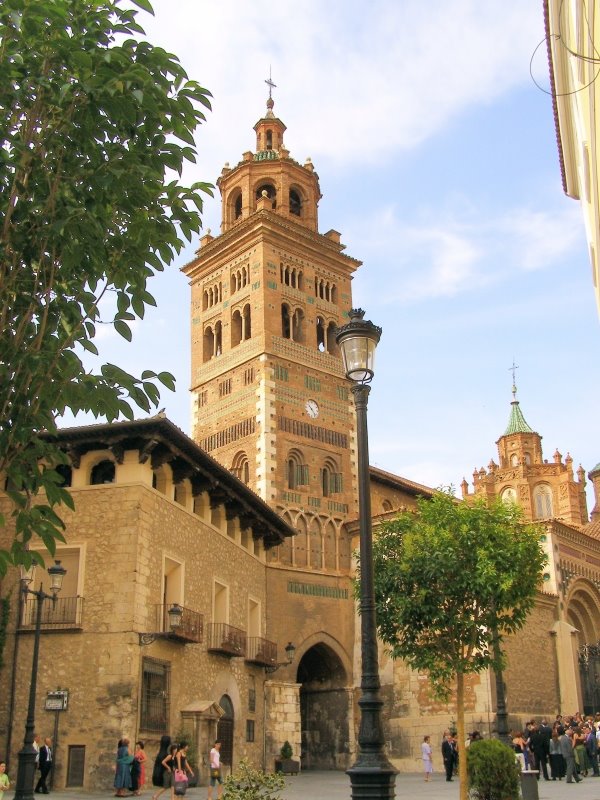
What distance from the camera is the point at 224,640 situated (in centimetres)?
2645

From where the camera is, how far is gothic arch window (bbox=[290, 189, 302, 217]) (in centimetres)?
4375

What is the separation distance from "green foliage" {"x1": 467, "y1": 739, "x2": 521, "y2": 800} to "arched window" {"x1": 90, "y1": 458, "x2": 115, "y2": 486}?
12.3m

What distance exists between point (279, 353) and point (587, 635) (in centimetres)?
1852

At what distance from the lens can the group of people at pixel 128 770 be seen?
19.4 meters

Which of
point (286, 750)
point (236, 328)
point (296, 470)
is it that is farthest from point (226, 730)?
point (236, 328)

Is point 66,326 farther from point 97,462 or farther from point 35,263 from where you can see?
point 97,462

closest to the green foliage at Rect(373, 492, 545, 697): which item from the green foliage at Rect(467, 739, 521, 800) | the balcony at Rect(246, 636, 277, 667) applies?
the green foliage at Rect(467, 739, 521, 800)

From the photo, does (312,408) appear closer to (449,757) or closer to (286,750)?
(286,750)

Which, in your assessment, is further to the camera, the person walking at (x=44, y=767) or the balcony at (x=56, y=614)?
the balcony at (x=56, y=614)

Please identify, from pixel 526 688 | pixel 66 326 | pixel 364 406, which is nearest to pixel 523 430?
pixel 526 688

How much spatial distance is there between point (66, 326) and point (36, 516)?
142 cm

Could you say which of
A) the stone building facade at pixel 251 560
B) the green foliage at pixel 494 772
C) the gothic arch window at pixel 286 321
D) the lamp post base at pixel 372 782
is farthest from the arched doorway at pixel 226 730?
the lamp post base at pixel 372 782

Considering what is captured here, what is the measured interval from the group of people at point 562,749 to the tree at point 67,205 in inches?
783

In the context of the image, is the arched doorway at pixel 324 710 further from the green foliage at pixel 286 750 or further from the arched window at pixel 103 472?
the arched window at pixel 103 472
